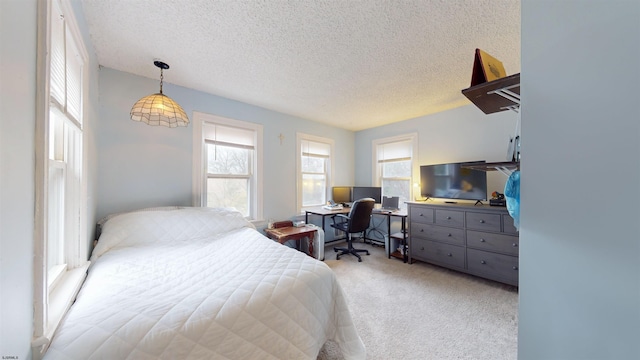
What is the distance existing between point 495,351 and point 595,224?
1.64m

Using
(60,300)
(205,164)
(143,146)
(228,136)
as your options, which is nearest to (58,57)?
(60,300)

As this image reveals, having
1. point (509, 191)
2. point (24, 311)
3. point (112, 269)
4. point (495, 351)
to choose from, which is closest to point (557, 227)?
point (509, 191)

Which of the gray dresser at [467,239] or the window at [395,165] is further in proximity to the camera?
the window at [395,165]

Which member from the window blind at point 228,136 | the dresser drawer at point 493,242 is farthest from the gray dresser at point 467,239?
the window blind at point 228,136

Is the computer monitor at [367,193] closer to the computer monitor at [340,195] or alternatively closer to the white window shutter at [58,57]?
the computer monitor at [340,195]

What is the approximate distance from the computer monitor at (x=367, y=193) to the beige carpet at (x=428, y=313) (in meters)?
1.39

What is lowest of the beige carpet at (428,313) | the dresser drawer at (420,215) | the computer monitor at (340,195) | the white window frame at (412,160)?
the beige carpet at (428,313)

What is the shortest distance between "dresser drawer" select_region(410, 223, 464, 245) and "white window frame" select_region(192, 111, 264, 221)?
2.40 metres

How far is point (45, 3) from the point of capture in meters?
0.80

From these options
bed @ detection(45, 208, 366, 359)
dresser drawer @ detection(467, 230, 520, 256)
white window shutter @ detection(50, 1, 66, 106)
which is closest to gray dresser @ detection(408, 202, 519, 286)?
dresser drawer @ detection(467, 230, 520, 256)

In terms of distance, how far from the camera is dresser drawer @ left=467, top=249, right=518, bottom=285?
238 cm

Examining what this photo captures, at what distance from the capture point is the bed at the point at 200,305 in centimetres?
85

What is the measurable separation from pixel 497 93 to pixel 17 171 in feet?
6.15

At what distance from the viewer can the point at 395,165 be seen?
4.23m
